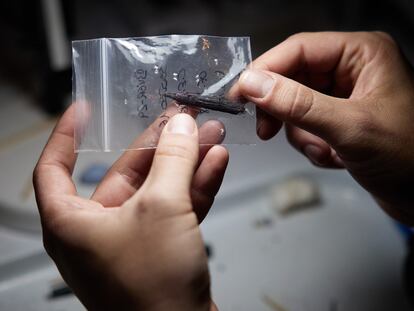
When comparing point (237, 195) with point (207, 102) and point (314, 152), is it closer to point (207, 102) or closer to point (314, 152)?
point (314, 152)

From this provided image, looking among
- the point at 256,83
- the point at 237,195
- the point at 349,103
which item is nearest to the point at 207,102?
the point at 256,83

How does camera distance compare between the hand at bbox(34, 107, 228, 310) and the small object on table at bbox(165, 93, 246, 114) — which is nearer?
the hand at bbox(34, 107, 228, 310)

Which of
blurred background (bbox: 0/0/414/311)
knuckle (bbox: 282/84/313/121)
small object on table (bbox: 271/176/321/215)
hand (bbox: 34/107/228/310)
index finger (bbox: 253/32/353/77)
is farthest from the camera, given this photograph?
small object on table (bbox: 271/176/321/215)

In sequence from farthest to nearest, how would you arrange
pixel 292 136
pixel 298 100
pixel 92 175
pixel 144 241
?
1. pixel 92 175
2. pixel 292 136
3. pixel 298 100
4. pixel 144 241

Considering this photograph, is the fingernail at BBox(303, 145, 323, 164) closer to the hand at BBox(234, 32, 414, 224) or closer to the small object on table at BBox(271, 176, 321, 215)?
the hand at BBox(234, 32, 414, 224)

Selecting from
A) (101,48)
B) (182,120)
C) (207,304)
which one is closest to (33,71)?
(101,48)

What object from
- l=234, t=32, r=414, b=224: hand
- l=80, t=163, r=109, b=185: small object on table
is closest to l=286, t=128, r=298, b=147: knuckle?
l=234, t=32, r=414, b=224: hand

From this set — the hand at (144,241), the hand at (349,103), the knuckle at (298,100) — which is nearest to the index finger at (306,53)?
the hand at (349,103)
